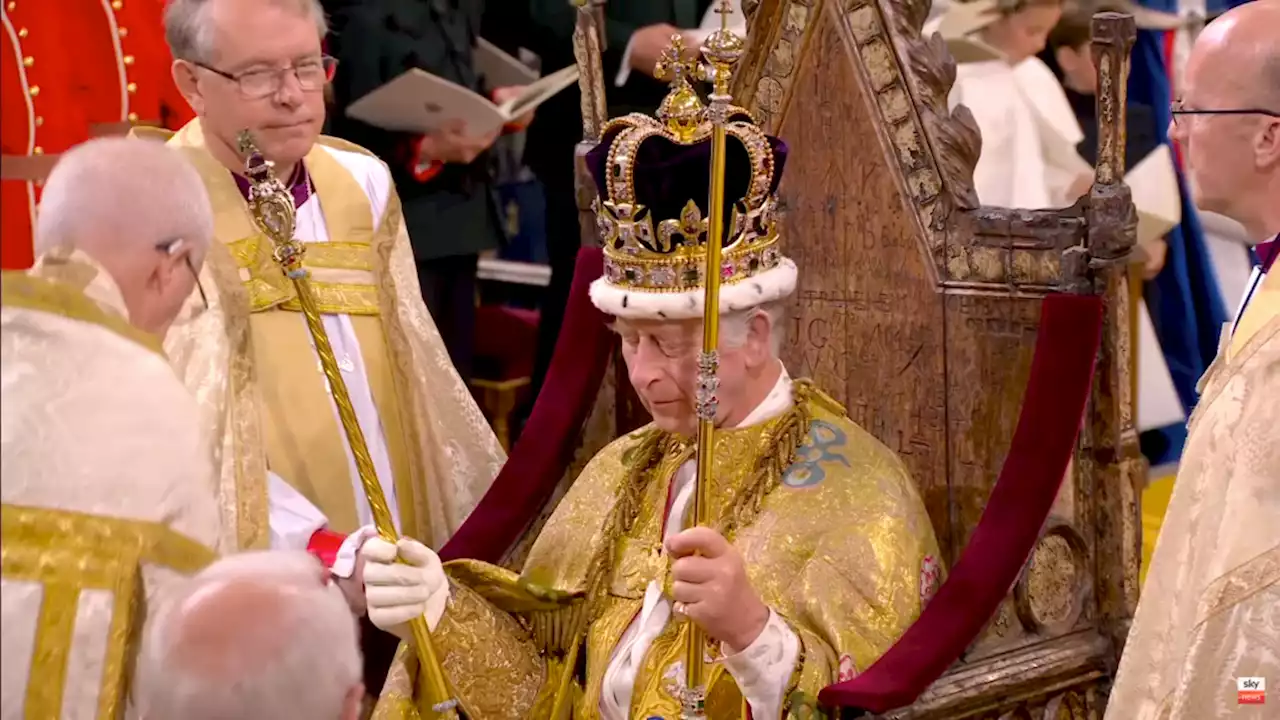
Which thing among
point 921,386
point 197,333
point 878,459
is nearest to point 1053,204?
point 921,386

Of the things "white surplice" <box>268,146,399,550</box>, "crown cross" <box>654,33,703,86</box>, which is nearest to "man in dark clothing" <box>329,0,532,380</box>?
"white surplice" <box>268,146,399,550</box>

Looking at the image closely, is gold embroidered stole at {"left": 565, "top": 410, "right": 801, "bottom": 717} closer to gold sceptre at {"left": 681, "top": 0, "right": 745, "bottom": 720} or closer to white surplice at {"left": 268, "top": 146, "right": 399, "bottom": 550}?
gold sceptre at {"left": 681, "top": 0, "right": 745, "bottom": 720}

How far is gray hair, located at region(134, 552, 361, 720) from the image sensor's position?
1618 mm

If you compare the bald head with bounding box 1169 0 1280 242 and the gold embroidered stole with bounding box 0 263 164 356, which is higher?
the bald head with bounding box 1169 0 1280 242

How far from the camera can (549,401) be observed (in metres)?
3.52

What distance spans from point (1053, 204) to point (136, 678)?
348 centimetres

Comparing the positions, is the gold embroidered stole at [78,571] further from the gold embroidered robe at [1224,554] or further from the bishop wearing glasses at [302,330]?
the gold embroidered robe at [1224,554]

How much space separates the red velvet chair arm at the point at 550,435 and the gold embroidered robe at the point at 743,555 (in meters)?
0.20

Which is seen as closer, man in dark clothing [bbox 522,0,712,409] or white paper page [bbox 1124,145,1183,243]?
white paper page [bbox 1124,145,1183,243]

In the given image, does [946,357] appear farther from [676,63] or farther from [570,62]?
[570,62]

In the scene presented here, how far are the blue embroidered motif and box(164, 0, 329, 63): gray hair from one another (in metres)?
1.25

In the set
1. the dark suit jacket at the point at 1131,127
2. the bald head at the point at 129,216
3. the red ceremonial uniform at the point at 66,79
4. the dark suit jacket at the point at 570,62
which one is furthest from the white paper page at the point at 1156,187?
the bald head at the point at 129,216

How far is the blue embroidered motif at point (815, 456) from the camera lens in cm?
284

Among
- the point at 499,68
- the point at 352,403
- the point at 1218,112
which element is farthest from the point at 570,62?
the point at 1218,112
